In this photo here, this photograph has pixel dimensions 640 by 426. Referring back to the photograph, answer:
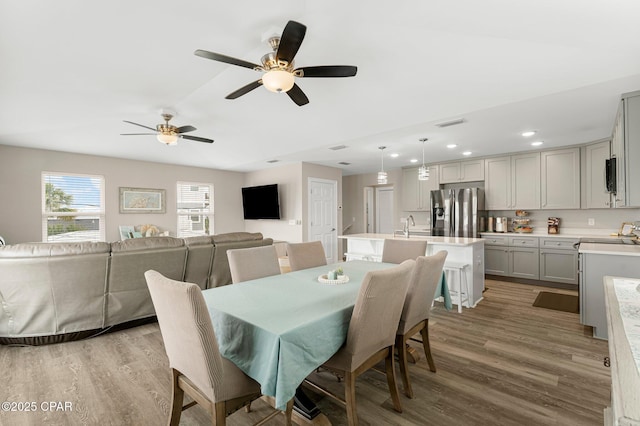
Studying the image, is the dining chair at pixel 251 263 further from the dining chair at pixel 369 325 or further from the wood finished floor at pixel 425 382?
the dining chair at pixel 369 325

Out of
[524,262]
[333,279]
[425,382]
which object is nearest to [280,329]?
[333,279]

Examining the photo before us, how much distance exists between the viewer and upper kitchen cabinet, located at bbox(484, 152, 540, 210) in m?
5.29

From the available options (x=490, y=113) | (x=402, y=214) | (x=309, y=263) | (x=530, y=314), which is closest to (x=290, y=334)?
(x=309, y=263)

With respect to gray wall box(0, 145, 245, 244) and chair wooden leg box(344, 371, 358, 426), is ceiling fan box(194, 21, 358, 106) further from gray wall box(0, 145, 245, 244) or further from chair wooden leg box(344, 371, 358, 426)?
gray wall box(0, 145, 245, 244)

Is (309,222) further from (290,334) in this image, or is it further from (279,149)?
(290,334)

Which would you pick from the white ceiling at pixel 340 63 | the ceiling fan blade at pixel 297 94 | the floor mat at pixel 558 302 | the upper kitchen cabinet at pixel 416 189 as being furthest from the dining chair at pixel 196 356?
the upper kitchen cabinet at pixel 416 189

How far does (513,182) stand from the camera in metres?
5.50

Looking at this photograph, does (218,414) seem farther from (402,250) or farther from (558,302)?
(558,302)

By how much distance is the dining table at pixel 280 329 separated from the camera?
1348 millimetres

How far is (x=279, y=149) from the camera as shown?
5430 mm

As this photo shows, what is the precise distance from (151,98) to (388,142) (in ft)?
11.1

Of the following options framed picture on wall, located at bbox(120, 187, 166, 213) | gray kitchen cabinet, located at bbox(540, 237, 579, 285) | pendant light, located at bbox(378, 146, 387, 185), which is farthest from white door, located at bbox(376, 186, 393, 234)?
framed picture on wall, located at bbox(120, 187, 166, 213)

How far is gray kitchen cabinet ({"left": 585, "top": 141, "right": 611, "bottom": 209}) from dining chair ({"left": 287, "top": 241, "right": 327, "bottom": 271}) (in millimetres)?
4642

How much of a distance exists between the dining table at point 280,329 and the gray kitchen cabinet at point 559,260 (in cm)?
454
